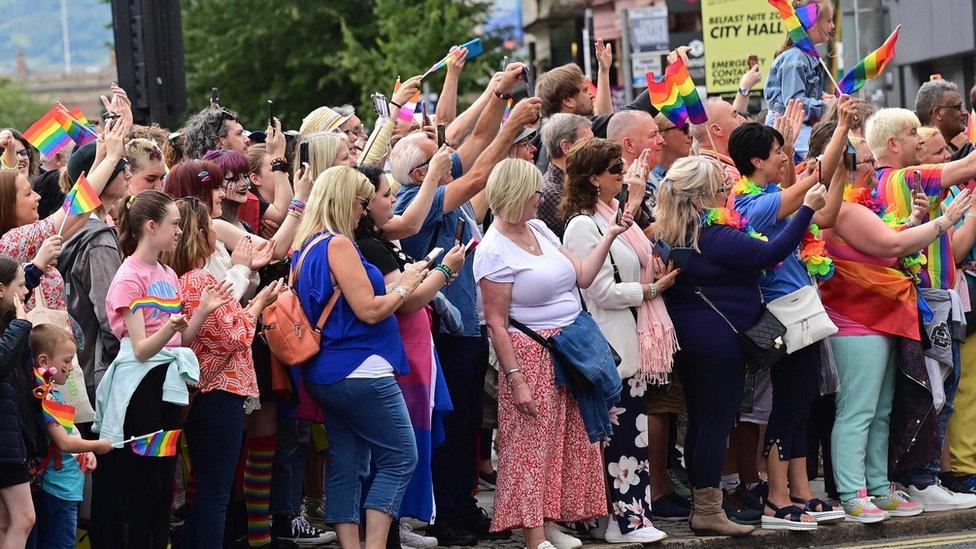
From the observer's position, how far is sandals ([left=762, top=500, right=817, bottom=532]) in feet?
26.4

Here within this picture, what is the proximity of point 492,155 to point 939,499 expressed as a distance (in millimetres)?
3401

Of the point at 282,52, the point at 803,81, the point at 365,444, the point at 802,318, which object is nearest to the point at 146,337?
the point at 365,444

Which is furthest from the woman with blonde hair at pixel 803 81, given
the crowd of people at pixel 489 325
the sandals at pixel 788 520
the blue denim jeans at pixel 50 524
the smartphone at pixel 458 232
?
the blue denim jeans at pixel 50 524

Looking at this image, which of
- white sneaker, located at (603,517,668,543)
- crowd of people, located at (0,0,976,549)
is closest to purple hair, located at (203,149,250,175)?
crowd of people, located at (0,0,976,549)

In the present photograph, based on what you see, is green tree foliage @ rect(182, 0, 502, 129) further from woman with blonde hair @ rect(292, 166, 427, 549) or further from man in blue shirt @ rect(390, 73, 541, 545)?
woman with blonde hair @ rect(292, 166, 427, 549)

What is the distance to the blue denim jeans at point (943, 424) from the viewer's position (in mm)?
8727

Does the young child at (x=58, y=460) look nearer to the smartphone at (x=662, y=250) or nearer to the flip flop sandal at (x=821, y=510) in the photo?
the smartphone at (x=662, y=250)

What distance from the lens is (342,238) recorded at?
6.63 meters

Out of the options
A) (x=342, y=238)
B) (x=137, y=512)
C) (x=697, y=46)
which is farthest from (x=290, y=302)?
(x=697, y=46)

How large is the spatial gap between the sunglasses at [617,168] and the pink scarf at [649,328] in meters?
0.19

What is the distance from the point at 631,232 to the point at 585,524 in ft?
5.22

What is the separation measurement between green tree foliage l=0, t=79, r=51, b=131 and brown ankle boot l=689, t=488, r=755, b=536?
9056 centimetres

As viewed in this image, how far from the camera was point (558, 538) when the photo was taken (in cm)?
764

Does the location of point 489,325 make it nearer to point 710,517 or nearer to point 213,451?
point 213,451
